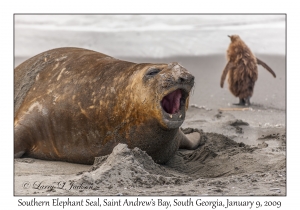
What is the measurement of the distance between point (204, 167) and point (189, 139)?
977 millimetres

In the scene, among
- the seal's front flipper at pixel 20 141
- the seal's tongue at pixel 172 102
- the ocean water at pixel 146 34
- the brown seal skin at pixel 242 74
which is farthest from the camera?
the ocean water at pixel 146 34

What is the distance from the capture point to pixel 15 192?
17.2 feet

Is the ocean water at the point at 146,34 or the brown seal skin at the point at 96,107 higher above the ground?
the ocean water at the point at 146,34

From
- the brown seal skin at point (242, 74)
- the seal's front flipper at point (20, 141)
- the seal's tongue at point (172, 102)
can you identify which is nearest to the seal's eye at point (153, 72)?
the seal's tongue at point (172, 102)

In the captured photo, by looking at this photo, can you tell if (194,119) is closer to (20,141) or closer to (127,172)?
(20,141)

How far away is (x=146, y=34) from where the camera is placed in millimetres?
11758

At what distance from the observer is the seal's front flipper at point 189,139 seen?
285 inches

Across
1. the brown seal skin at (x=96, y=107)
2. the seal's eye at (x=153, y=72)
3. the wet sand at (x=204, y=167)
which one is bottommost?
the wet sand at (x=204, y=167)

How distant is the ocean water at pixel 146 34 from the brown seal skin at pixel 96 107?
4.43 metres

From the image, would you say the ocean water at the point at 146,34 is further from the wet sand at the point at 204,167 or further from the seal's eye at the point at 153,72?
the seal's eye at the point at 153,72

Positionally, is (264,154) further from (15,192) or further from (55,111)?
(15,192)

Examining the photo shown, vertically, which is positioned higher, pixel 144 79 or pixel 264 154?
pixel 144 79
